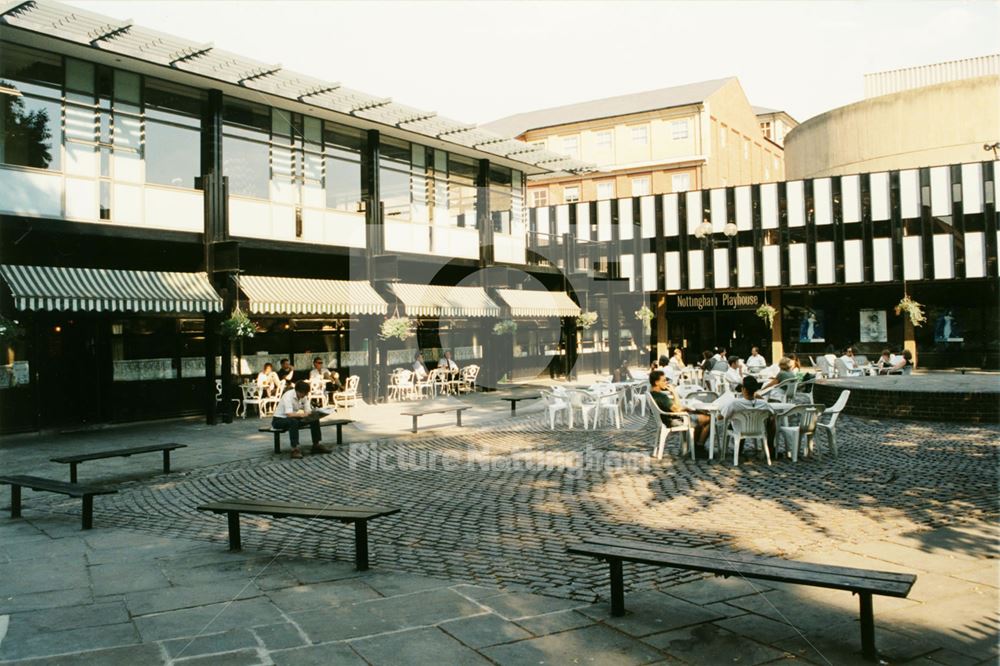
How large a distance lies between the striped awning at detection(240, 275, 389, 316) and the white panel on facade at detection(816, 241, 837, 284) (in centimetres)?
2159

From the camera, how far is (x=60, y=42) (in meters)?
14.4

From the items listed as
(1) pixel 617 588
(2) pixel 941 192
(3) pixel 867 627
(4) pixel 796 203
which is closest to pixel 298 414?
(1) pixel 617 588

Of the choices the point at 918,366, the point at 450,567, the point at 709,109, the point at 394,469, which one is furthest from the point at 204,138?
the point at 709,109

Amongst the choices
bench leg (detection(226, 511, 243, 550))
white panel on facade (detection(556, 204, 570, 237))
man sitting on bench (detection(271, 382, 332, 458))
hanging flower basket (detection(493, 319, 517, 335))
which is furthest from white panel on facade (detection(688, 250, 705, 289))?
bench leg (detection(226, 511, 243, 550))

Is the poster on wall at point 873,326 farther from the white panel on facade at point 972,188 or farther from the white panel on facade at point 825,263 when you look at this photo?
the white panel on facade at point 972,188

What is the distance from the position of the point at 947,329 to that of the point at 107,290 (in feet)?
106

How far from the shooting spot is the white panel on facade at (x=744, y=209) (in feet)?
113

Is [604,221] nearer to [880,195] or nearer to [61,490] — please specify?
[880,195]

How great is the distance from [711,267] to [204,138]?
24.7m

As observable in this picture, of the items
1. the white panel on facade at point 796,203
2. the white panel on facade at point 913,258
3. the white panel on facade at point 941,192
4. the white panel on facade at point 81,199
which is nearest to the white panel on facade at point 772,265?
the white panel on facade at point 796,203

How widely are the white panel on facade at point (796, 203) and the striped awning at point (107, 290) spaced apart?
86.4ft

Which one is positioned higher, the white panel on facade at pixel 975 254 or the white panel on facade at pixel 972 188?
the white panel on facade at pixel 972 188

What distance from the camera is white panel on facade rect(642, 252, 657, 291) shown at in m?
36.5

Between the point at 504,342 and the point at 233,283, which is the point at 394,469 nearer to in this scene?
the point at 233,283
